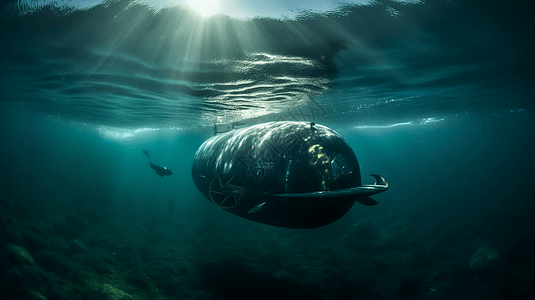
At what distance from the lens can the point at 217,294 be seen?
7227 millimetres

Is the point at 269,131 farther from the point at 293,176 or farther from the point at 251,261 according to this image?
the point at 251,261

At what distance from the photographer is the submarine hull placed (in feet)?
10.8

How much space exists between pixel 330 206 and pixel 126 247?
40.8ft

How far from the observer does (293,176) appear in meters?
3.34

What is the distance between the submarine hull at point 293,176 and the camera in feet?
10.8

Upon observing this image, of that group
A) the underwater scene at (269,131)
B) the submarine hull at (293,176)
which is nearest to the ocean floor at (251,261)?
the underwater scene at (269,131)

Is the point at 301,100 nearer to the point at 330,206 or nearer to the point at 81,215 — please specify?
the point at 330,206

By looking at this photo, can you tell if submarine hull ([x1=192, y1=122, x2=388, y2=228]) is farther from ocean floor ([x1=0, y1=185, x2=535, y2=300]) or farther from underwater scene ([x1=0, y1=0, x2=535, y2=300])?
ocean floor ([x1=0, y1=185, x2=535, y2=300])

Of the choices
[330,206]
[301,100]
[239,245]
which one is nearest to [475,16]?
[330,206]

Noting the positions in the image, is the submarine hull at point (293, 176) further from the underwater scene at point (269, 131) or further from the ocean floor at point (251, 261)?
the ocean floor at point (251, 261)

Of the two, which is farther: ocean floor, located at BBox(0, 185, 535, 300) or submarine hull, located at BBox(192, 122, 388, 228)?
ocean floor, located at BBox(0, 185, 535, 300)

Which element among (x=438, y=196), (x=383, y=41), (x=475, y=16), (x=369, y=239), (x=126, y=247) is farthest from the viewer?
(x=438, y=196)

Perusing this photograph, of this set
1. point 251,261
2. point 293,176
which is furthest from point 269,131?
point 251,261

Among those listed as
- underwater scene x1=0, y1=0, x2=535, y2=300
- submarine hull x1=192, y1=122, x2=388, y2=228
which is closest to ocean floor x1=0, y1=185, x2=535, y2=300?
underwater scene x1=0, y1=0, x2=535, y2=300
